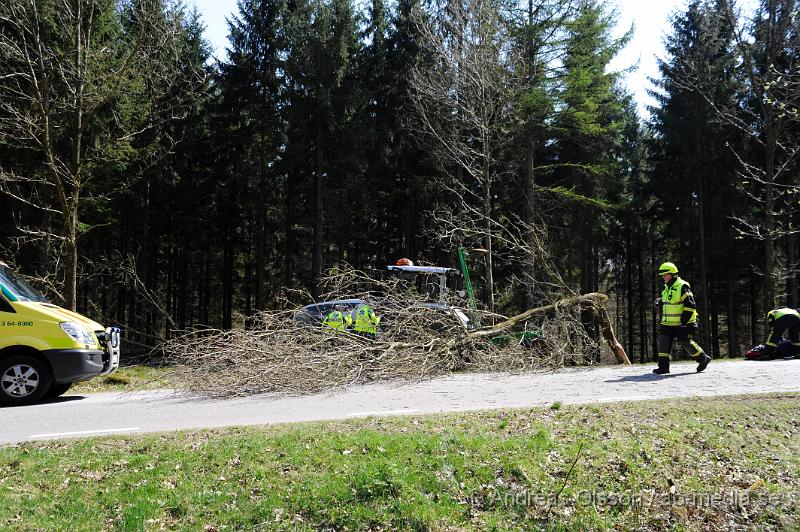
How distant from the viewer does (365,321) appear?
427 inches

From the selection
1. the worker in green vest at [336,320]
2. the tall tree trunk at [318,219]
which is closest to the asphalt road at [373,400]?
the worker in green vest at [336,320]

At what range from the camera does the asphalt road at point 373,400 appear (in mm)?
7523

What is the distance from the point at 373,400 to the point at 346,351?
1.47 meters

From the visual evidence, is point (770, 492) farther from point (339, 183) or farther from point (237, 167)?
point (237, 167)

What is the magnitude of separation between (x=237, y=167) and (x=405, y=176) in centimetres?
805

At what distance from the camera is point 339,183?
87.4ft

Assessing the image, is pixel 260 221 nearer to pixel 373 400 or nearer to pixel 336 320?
pixel 336 320

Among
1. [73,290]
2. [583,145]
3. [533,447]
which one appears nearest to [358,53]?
[583,145]

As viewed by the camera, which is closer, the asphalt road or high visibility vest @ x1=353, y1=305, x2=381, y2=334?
the asphalt road

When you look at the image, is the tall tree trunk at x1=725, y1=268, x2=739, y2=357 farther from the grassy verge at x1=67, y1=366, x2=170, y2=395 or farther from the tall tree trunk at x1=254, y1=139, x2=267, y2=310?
the grassy verge at x1=67, y1=366, x2=170, y2=395

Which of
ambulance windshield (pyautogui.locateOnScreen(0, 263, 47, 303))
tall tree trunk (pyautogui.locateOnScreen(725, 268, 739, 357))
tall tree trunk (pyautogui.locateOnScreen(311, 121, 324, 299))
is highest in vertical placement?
tall tree trunk (pyautogui.locateOnScreen(311, 121, 324, 299))

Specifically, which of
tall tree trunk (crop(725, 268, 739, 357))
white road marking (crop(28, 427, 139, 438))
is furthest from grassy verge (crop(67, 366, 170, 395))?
tall tree trunk (crop(725, 268, 739, 357))

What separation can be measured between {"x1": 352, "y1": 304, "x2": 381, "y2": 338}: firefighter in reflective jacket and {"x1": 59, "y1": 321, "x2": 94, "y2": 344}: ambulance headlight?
4.38 metres

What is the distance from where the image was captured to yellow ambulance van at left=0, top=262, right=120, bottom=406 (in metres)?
8.95
